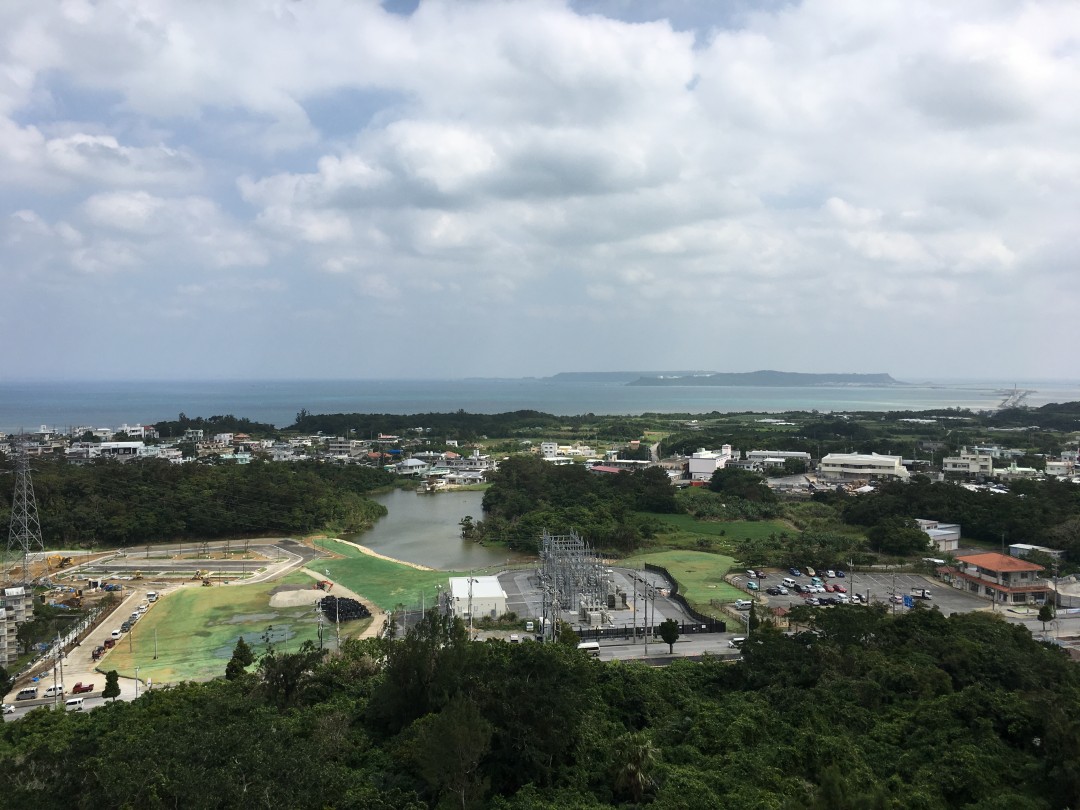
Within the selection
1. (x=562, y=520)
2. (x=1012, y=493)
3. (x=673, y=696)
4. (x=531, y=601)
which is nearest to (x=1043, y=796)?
(x=673, y=696)

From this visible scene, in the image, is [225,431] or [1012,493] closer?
[1012,493]

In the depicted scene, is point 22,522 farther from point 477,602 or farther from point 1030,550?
point 1030,550

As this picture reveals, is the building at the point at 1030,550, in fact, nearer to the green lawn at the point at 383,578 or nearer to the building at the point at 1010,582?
the building at the point at 1010,582

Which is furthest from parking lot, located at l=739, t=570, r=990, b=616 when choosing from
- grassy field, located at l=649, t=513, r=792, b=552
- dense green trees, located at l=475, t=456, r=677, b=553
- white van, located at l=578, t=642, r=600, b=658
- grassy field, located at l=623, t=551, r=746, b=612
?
dense green trees, located at l=475, t=456, r=677, b=553

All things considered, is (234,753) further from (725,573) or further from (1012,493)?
→ (1012,493)

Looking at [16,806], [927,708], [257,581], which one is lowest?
[257,581]

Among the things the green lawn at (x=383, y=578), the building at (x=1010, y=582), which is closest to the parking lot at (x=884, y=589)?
the building at (x=1010, y=582)
